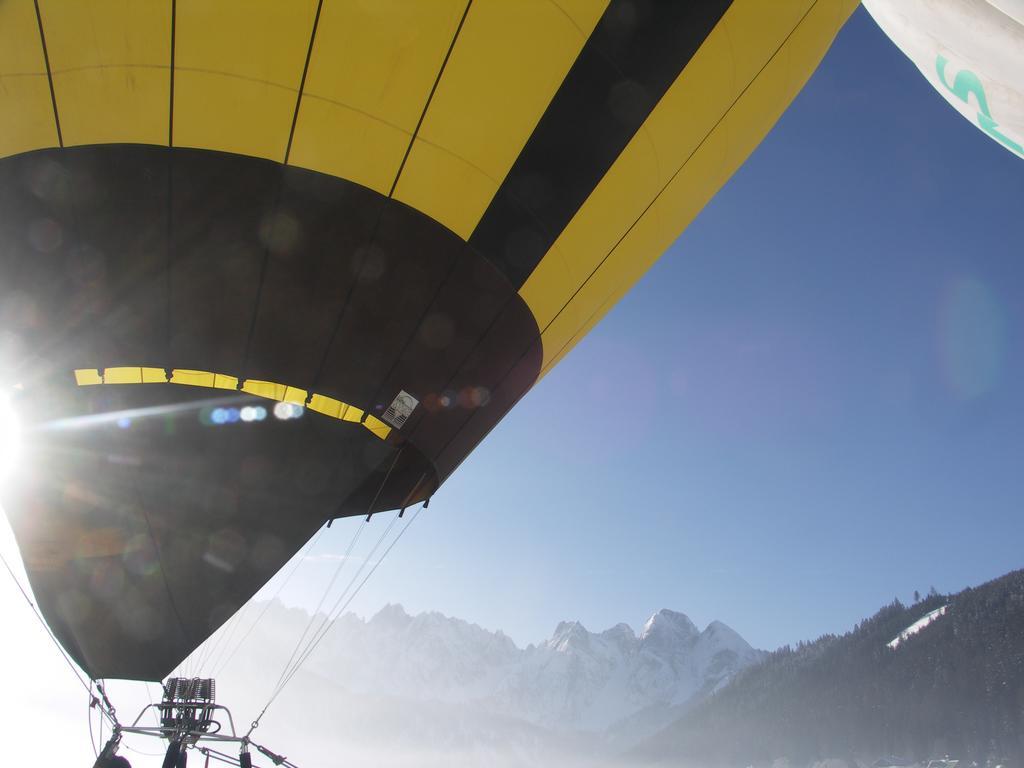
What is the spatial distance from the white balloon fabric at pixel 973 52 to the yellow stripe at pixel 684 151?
56.8 inches

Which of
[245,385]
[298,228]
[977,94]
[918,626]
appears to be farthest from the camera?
[918,626]

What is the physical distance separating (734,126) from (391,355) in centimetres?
380

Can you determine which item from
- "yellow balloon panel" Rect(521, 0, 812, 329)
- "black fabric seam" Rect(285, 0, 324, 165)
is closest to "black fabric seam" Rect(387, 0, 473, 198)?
"black fabric seam" Rect(285, 0, 324, 165)

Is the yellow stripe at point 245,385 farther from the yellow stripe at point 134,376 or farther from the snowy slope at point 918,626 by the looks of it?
the snowy slope at point 918,626

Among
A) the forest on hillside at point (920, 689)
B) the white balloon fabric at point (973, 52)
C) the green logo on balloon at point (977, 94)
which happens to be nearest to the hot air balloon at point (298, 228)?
the white balloon fabric at point (973, 52)

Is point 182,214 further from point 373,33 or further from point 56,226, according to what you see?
point 373,33

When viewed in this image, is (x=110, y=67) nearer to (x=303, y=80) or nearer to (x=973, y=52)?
(x=303, y=80)

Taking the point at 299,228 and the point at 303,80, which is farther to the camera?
the point at 299,228

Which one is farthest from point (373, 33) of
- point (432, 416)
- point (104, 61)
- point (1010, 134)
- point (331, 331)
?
point (1010, 134)

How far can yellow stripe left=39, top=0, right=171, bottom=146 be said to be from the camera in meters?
4.44

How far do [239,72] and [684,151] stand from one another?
3.68 meters

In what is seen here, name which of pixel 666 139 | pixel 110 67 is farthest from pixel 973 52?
pixel 110 67

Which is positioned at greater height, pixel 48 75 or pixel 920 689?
pixel 920 689

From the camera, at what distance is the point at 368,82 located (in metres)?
4.87
